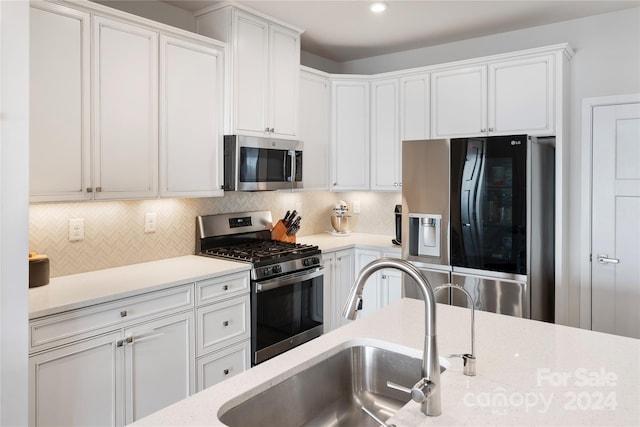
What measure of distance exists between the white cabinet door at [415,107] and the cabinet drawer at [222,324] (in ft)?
6.71

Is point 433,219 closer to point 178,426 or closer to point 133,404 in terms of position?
point 133,404

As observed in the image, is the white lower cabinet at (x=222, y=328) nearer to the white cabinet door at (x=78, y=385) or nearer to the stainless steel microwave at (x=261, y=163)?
the white cabinet door at (x=78, y=385)

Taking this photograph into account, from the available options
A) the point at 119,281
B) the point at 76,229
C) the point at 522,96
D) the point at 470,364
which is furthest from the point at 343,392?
the point at 522,96

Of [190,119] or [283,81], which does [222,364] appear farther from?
[283,81]

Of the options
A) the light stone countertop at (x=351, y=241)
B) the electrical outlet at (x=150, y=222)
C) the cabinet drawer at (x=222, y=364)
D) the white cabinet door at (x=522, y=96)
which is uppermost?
the white cabinet door at (x=522, y=96)

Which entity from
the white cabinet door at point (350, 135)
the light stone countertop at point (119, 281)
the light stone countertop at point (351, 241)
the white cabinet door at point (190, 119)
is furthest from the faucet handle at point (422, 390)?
the white cabinet door at point (350, 135)

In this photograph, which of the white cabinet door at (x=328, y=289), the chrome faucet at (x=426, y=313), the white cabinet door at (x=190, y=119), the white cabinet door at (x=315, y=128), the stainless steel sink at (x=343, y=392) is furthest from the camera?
the white cabinet door at (x=315, y=128)

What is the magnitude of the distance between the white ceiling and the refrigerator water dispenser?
1.50 m

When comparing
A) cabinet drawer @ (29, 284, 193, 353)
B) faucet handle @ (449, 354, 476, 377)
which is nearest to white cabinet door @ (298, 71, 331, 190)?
cabinet drawer @ (29, 284, 193, 353)

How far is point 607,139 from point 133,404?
3.56m

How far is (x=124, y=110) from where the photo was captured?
2.59 m

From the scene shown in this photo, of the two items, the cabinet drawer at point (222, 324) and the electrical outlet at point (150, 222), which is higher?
the electrical outlet at point (150, 222)

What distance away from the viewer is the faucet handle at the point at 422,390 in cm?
109

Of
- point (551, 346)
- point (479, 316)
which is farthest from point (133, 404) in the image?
point (551, 346)
